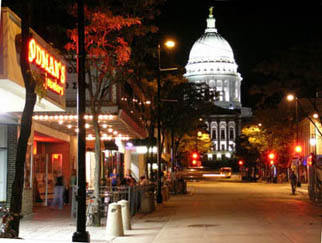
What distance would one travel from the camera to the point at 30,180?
23.8 m

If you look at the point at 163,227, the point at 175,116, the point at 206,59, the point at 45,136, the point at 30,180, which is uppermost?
the point at 206,59

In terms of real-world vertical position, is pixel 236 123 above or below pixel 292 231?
above

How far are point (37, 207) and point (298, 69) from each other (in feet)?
48.5

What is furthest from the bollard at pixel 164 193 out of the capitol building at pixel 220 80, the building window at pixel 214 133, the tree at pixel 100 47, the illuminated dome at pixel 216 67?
the building window at pixel 214 133

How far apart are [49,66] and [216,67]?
164 m

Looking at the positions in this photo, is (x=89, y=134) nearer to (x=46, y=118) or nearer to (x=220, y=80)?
(x=46, y=118)

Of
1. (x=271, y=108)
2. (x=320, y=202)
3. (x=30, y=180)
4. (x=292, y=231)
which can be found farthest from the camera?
(x=271, y=108)

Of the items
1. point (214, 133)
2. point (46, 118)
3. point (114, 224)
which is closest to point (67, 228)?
point (114, 224)

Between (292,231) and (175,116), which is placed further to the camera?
(175,116)

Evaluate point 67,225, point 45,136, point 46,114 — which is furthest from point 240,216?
point 45,136

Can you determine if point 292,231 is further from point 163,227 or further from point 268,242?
point 163,227

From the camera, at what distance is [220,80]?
182 metres

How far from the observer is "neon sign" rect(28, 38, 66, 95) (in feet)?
47.2

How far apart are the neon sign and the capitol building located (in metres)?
159
